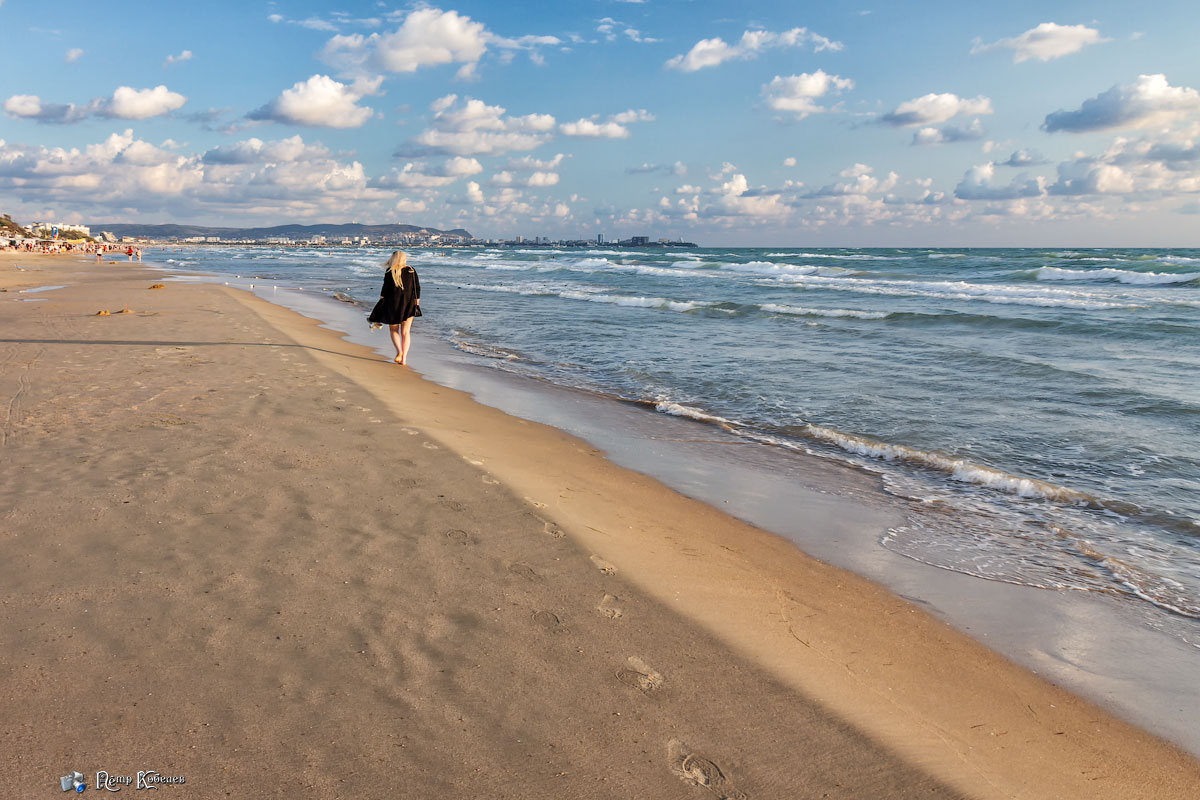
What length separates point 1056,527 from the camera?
5457 millimetres

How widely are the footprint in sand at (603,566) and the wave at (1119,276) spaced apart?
3868 cm

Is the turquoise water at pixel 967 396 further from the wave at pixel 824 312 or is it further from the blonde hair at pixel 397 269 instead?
the blonde hair at pixel 397 269

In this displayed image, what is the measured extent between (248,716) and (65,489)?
10.3ft

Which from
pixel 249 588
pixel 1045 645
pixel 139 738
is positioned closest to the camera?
pixel 139 738

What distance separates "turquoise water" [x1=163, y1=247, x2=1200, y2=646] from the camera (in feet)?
16.8

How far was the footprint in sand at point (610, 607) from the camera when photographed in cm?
342

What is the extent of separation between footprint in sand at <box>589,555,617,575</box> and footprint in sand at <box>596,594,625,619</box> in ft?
0.95

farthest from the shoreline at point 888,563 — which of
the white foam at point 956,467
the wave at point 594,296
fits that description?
the wave at point 594,296

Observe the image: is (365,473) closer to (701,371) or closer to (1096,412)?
(701,371)

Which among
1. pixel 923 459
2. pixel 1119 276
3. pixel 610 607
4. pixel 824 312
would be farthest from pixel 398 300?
pixel 1119 276

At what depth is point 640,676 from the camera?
291cm

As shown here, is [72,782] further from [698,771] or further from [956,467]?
[956,467]

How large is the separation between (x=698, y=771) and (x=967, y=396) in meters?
9.24

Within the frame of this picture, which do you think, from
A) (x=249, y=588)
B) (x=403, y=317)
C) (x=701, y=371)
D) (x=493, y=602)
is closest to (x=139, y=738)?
(x=249, y=588)
